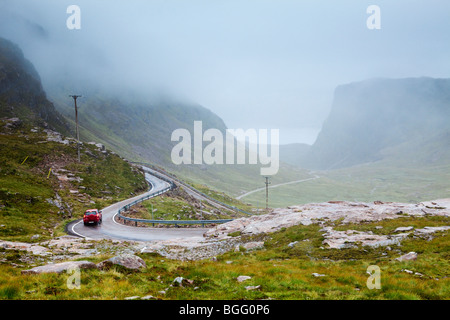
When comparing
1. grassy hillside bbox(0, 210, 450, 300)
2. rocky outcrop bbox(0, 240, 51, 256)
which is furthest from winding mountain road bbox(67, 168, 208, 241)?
grassy hillside bbox(0, 210, 450, 300)

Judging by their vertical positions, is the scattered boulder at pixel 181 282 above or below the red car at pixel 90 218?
above

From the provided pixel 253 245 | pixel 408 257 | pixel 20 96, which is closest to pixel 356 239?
pixel 408 257

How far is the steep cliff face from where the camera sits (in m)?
124

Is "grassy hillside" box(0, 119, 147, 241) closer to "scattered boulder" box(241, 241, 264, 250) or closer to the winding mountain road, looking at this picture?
the winding mountain road

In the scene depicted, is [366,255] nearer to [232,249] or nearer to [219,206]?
[232,249]

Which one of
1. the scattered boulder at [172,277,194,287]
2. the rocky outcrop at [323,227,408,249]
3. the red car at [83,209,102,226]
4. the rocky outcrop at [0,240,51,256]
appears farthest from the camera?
the red car at [83,209,102,226]

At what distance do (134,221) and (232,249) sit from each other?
78.8ft

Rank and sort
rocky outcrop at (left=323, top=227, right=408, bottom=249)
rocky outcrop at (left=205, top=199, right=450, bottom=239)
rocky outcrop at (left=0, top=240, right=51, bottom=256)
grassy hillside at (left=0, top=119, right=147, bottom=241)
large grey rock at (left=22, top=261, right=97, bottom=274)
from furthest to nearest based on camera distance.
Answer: grassy hillside at (left=0, top=119, right=147, bottom=241)
rocky outcrop at (left=205, top=199, right=450, bottom=239)
rocky outcrop at (left=0, top=240, right=51, bottom=256)
rocky outcrop at (left=323, top=227, right=408, bottom=249)
large grey rock at (left=22, top=261, right=97, bottom=274)

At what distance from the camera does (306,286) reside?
11.7m

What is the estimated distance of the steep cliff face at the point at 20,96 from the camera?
12420 centimetres

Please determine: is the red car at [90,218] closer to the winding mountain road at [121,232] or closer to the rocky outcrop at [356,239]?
the winding mountain road at [121,232]

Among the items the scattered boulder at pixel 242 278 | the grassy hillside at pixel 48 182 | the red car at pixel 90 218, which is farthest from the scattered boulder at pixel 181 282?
the red car at pixel 90 218
